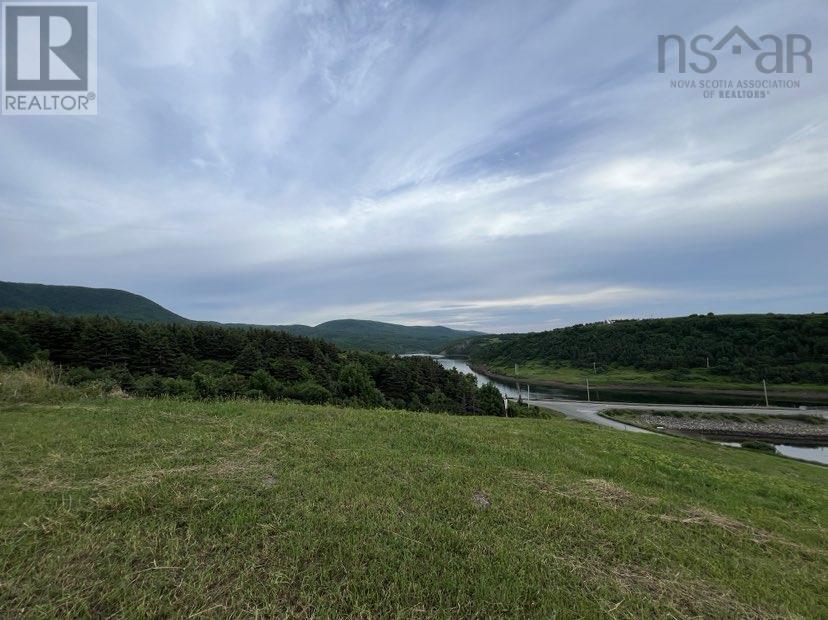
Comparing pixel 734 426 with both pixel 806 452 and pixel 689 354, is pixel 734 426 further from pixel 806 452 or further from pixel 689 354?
pixel 689 354

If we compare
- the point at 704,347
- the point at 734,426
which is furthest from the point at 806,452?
the point at 704,347

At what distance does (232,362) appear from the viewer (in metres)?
49.7

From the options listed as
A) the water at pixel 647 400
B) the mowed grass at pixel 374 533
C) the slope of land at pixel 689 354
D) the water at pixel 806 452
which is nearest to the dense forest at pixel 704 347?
the slope of land at pixel 689 354

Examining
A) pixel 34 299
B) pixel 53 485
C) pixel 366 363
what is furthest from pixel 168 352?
pixel 34 299

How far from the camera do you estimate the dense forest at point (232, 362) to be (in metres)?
36.2

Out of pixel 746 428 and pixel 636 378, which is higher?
pixel 746 428

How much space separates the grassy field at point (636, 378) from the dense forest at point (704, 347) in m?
2.74

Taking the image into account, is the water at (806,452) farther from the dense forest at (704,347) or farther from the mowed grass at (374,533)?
the dense forest at (704,347)

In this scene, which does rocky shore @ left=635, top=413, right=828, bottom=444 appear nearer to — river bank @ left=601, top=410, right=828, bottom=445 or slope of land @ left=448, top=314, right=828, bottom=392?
river bank @ left=601, top=410, right=828, bottom=445

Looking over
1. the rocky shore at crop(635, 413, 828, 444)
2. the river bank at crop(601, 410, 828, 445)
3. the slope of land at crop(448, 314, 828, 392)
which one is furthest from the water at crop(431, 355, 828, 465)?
the slope of land at crop(448, 314, 828, 392)

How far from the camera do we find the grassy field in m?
73.3

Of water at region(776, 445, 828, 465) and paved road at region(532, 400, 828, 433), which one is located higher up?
water at region(776, 445, 828, 465)

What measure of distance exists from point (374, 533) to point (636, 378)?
107729 mm

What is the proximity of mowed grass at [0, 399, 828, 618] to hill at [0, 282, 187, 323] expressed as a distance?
187715 mm
